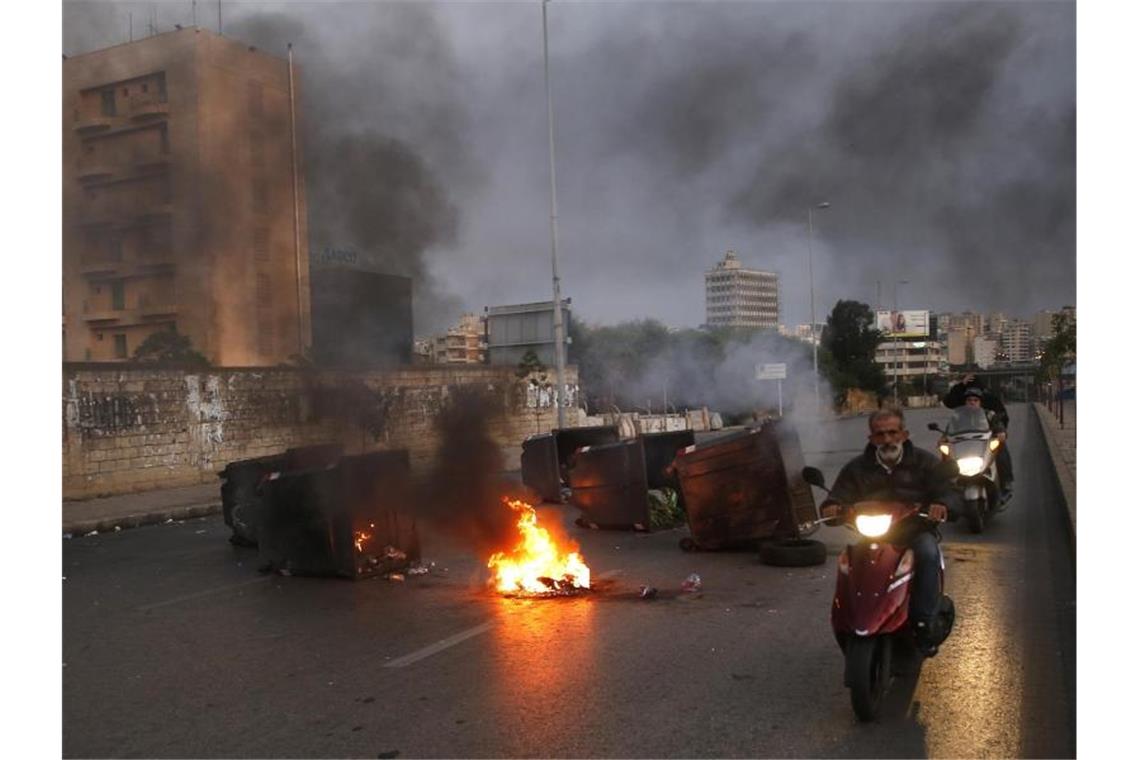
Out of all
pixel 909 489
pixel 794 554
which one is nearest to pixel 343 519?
pixel 794 554

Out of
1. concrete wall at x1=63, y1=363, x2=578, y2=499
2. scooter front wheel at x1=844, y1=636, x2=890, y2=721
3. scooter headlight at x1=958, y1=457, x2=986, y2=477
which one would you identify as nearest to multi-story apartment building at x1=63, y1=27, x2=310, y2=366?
concrete wall at x1=63, y1=363, x2=578, y2=499

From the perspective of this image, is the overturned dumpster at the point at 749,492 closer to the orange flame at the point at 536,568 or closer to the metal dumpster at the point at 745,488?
the metal dumpster at the point at 745,488

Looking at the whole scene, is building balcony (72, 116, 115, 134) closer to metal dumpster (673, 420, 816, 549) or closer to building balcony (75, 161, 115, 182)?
building balcony (75, 161, 115, 182)

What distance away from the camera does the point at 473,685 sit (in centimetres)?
457

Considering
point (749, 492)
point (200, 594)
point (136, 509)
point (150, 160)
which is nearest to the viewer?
point (200, 594)

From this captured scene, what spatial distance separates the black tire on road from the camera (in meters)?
7.68

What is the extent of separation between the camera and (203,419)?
16.3m

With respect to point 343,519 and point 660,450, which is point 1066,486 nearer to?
point 660,450

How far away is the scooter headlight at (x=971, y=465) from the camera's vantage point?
929 centimetres

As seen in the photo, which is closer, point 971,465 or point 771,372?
point 971,465

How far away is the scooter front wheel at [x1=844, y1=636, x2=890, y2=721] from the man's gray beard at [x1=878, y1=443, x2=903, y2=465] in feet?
3.32

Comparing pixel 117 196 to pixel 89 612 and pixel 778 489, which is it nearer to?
pixel 89 612

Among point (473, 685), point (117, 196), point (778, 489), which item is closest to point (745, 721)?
point (473, 685)

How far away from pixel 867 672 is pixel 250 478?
294 inches
